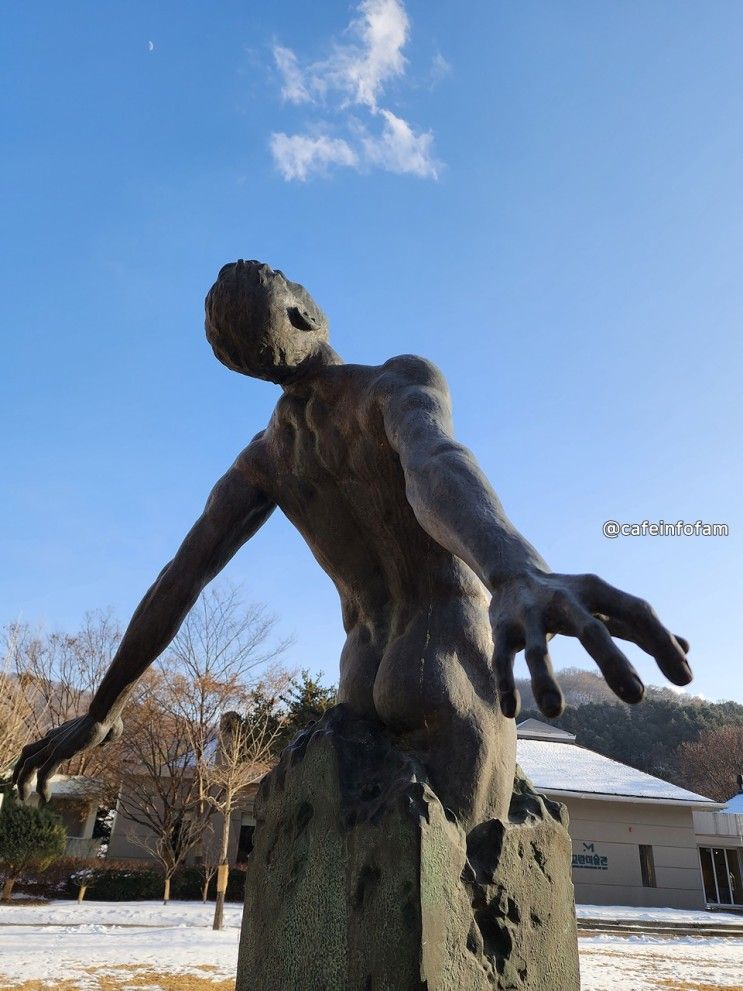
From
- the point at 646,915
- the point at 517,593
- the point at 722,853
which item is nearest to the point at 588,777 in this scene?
the point at 646,915

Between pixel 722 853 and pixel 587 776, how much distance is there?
871 cm

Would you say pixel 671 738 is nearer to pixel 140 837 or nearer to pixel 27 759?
pixel 140 837

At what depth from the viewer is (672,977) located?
955 centimetres

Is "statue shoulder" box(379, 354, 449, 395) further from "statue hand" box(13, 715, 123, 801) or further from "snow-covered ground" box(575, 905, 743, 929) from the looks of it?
"snow-covered ground" box(575, 905, 743, 929)

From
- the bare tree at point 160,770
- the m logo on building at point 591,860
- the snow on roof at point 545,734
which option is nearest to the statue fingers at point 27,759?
the bare tree at point 160,770

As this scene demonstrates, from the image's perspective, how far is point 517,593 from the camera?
114 centimetres

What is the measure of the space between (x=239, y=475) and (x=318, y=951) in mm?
1365

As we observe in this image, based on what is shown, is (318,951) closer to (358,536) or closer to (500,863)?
(500,863)

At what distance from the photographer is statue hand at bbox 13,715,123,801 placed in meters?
2.22

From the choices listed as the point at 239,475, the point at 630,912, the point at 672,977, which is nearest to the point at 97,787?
the point at 630,912

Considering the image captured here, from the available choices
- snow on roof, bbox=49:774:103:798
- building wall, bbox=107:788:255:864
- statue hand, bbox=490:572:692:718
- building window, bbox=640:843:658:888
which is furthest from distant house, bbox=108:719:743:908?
statue hand, bbox=490:572:692:718

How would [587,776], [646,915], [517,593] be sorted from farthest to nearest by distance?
[587,776]
[646,915]
[517,593]

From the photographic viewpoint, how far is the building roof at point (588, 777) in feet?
73.6

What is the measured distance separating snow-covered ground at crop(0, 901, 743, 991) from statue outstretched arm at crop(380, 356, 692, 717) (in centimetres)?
819
